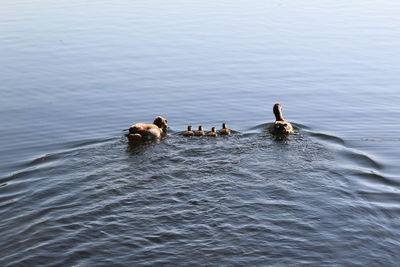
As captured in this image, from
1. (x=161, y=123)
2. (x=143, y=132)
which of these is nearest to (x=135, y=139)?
(x=143, y=132)

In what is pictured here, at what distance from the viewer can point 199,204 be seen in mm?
11109

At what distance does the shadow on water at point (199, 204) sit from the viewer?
9672 mm

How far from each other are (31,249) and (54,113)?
9.45 meters

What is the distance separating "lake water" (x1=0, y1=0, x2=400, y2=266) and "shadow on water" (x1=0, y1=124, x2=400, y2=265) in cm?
4

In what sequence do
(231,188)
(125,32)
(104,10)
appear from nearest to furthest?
1. (231,188)
2. (125,32)
3. (104,10)

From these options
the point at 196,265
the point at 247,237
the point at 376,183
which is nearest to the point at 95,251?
the point at 196,265

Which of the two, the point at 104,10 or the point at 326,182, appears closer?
→ the point at 326,182

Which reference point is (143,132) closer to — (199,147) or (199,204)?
(199,147)

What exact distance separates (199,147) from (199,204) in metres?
3.19

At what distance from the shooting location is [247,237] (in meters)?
9.97

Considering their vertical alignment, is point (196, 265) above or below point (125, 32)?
below

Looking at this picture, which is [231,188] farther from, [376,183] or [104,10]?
[104,10]

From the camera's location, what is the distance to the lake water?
32.6ft

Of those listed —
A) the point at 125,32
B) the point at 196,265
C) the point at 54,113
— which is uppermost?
the point at 125,32
